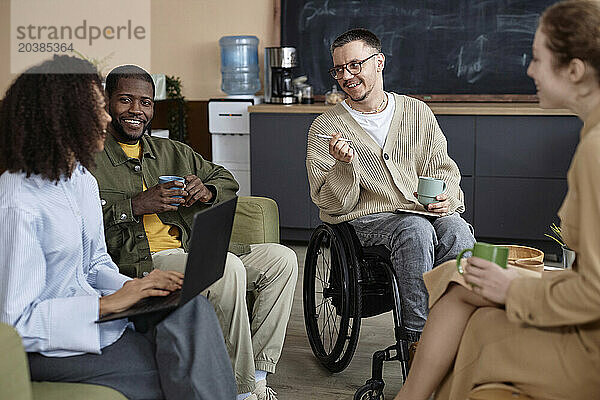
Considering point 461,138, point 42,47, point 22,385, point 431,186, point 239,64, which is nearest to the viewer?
point 22,385

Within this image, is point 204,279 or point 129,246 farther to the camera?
point 129,246

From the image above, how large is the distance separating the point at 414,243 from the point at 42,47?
4.51 meters

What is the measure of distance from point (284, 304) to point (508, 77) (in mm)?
2891

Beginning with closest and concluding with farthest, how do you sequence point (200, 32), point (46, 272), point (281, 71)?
1. point (46, 272)
2. point (281, 71)
3. point (200, 32)

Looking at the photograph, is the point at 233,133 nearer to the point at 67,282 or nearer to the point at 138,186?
the point at 138,186

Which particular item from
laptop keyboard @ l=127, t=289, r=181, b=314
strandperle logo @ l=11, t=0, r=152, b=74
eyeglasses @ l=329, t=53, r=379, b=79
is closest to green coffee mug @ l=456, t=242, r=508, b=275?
laptop keyboard @ l=127, t=289, r=181, b=314

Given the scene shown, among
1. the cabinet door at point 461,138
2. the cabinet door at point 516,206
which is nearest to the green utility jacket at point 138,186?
the cabinet door at point 461,138

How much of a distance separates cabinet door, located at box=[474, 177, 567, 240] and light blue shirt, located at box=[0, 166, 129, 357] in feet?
10.0

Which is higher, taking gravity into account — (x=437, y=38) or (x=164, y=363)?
(x=437, y=38)

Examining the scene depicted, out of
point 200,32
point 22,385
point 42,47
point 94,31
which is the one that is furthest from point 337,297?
point 42,47

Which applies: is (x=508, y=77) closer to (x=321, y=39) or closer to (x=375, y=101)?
(x=321, y=39)

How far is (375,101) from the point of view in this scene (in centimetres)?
286

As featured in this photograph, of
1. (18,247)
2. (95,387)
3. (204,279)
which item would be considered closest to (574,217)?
(204,279)

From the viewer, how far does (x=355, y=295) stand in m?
2.50
